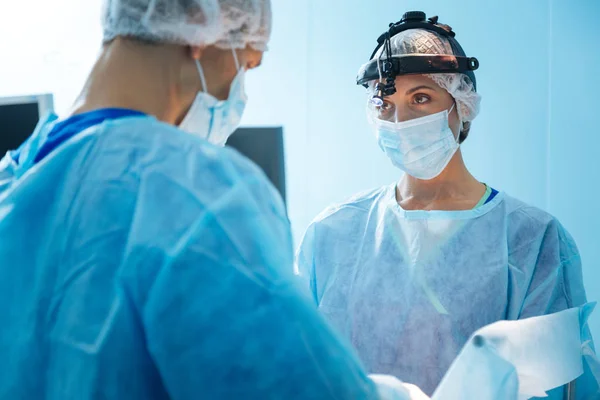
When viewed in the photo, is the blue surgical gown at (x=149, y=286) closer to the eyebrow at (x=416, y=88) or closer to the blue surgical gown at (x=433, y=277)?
the blue surgical gown at (x=433, y=277)

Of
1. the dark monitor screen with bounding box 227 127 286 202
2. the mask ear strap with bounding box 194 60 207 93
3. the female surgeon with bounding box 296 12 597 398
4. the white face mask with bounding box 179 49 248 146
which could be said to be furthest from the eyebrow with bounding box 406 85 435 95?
the mask ear strap with bounding box 194 60 207 93

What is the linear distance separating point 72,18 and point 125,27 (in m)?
2.65

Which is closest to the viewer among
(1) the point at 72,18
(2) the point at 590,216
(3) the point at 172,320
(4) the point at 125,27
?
(3) the point at 172,320

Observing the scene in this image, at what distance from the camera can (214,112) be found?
92 cm

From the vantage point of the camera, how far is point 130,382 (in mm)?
648

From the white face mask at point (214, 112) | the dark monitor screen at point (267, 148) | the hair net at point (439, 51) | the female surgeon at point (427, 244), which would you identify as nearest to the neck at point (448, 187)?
the female surgeon at point (427, 244)

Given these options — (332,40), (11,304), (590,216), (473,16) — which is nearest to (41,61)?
(332,40)

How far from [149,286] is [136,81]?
0.94 ft

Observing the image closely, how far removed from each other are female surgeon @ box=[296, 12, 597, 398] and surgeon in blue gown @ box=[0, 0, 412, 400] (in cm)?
79

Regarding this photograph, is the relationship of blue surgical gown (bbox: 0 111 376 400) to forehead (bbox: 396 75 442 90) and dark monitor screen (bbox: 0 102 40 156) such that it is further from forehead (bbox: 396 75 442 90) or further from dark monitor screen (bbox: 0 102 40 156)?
dark monitor screen (bbox: 0 102 40 156)

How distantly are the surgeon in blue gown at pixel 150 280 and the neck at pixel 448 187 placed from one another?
0.97 metres

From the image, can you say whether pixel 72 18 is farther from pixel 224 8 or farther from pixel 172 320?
pixel 172 320

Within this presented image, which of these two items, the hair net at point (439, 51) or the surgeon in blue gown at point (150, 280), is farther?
the hair net at point (439, 51)

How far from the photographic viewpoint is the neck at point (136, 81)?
79 centimetres
